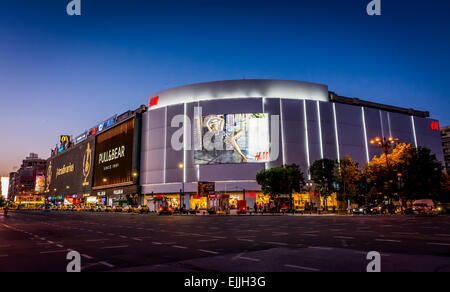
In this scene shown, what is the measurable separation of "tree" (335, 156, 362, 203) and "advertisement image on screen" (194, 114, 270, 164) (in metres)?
24.4

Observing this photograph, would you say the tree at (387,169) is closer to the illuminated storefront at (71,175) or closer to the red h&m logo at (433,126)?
the red h&m logo at (433,126)

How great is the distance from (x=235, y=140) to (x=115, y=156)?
51355 millimetres

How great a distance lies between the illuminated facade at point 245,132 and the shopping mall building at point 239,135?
0.26 metres

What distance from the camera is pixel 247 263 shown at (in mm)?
8328

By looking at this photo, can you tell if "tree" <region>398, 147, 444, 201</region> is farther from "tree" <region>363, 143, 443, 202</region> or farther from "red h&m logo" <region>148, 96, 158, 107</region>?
"red h&m logo" <region>148, 96, 158, 107</region>

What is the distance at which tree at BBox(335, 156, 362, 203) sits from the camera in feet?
194

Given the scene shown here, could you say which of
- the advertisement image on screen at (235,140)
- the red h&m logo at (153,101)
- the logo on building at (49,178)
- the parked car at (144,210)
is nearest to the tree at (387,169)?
the advertisement image on screen at (235,140)

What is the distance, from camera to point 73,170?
153 metres

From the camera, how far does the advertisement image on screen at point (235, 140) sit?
8331 centimetres
